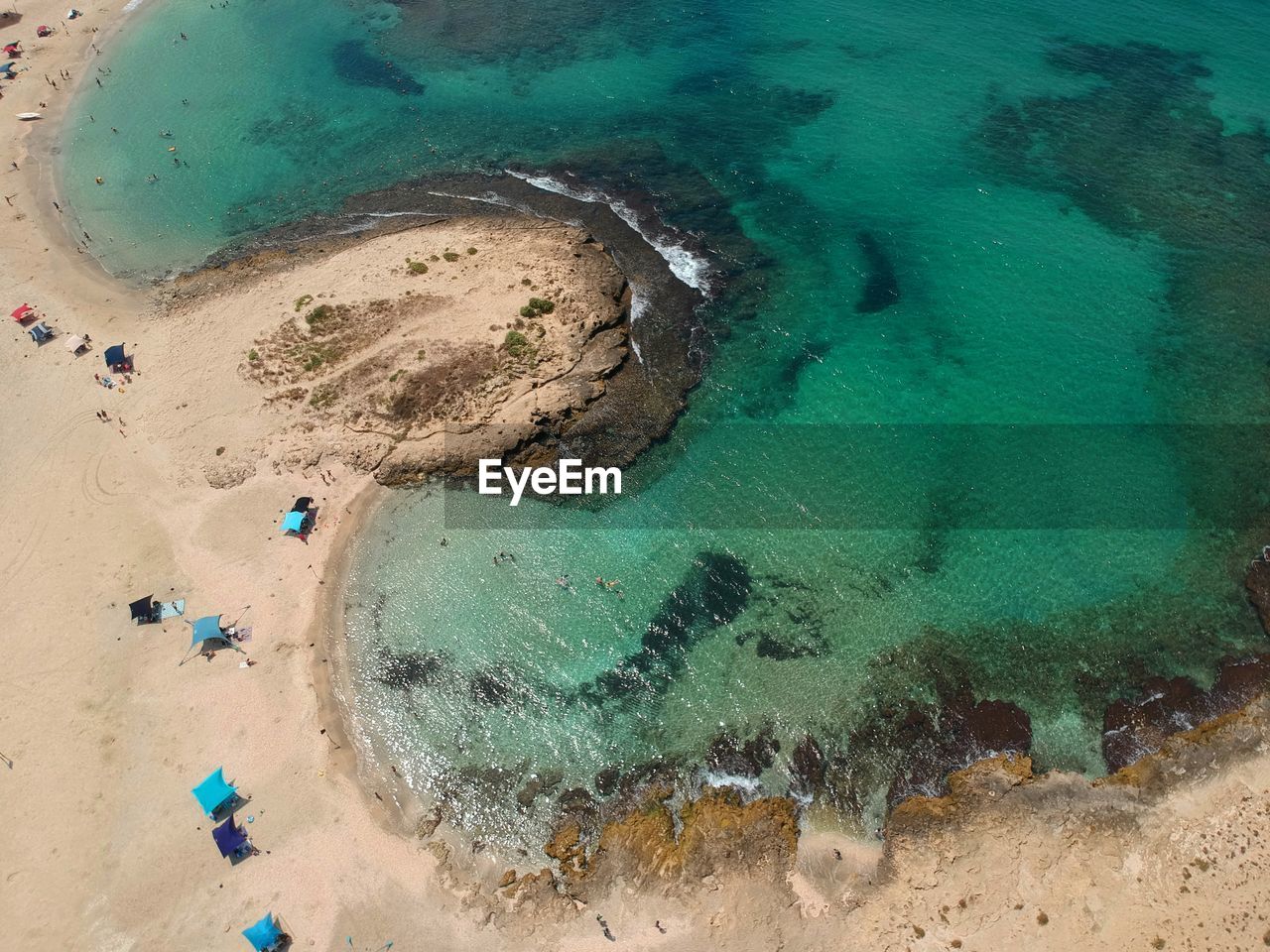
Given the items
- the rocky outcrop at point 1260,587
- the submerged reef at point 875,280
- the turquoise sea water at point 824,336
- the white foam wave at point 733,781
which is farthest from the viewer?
the submerged reef at point 875,280

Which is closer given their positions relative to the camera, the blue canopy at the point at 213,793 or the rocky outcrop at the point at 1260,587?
the blue canopy at the point at 213,793

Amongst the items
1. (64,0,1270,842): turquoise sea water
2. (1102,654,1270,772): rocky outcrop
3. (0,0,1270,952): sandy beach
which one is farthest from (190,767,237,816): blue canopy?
(1102,654,1270,772): rocky outcrop

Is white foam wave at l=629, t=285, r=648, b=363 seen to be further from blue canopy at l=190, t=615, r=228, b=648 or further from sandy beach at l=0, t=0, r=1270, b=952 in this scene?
blue canopy at l=190, t=615, r=228, b=648

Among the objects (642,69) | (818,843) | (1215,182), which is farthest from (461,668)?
(1215,182)

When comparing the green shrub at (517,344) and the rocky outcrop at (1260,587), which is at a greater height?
the green shrub at (517,344)

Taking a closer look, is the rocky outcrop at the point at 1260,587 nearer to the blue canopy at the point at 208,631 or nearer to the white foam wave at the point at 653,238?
the white foam wave at the point at 653,238

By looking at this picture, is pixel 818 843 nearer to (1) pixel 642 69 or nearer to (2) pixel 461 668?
(2) pixel 461 668

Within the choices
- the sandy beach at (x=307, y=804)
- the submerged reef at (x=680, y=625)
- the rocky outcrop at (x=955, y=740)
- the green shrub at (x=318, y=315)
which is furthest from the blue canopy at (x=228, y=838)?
the green shrub at (x=318, y=315)
